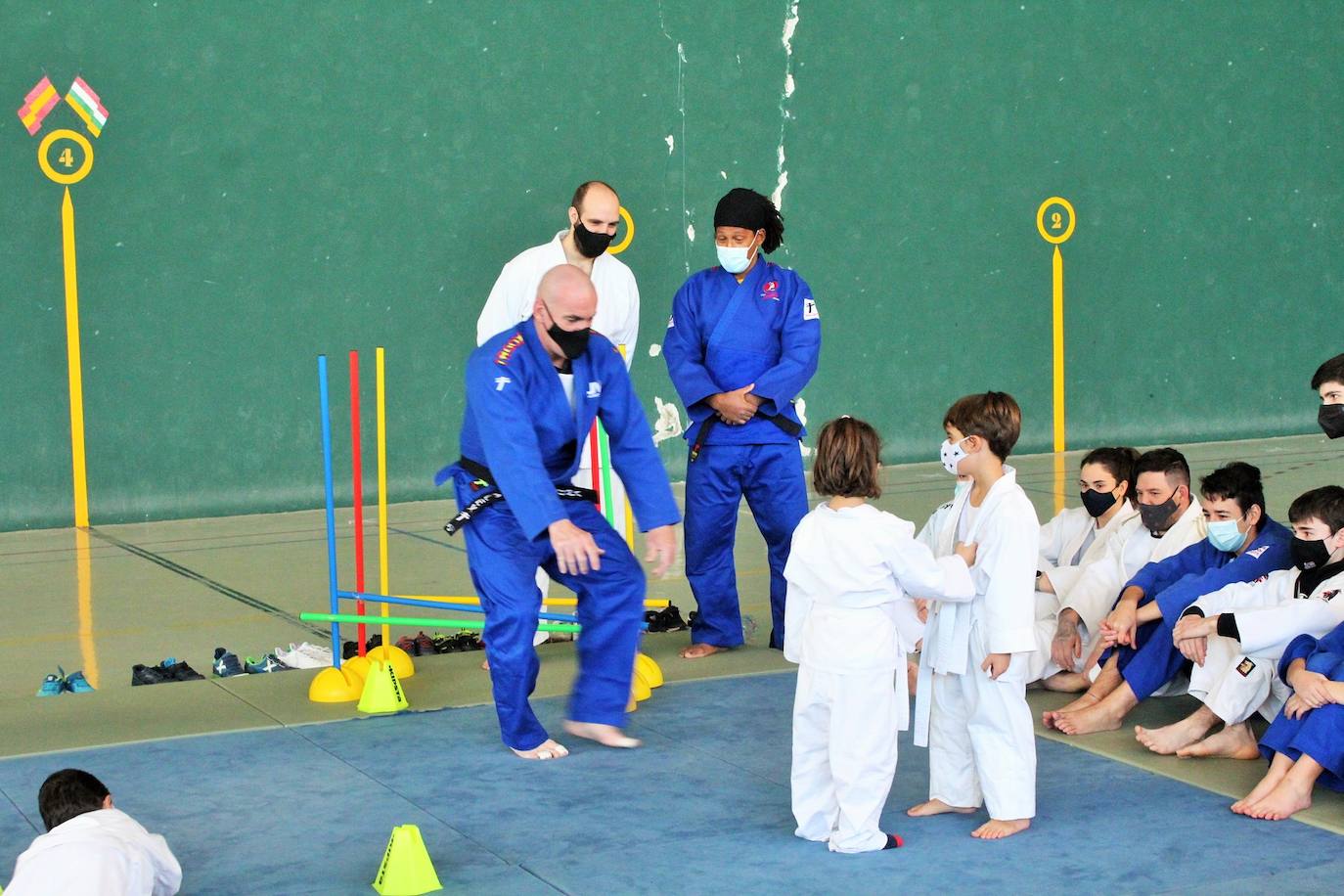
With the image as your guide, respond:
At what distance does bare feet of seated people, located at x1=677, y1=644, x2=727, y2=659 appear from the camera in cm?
556

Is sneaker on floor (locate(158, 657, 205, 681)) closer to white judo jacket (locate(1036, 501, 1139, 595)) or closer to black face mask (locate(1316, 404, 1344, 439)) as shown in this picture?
white judo jacket (locate(1036, 501, 1139, 595))

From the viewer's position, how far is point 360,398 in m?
9.21

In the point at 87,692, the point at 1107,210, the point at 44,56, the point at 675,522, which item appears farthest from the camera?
the point at 1107,210

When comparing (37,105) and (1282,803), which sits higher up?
(37,105)

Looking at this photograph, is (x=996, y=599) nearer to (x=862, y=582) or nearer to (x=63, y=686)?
(x=862, y=582)

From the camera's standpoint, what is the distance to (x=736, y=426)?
547 centimetres

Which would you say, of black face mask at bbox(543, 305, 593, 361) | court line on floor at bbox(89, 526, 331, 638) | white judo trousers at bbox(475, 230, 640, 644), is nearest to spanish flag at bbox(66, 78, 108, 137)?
court line on floor at bbox(89, 526, 331, 638)

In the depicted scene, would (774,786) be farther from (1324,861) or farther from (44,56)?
(44,56)

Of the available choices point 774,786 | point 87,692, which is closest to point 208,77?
point 87,692

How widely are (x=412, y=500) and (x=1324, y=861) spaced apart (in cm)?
677

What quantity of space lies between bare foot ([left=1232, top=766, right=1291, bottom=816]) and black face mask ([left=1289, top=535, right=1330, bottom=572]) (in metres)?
0.61

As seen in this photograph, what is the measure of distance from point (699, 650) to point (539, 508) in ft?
5.05

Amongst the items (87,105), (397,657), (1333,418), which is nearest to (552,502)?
(397,657)

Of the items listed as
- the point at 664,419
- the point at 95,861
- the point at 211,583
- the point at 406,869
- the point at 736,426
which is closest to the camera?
the point at 95,861
